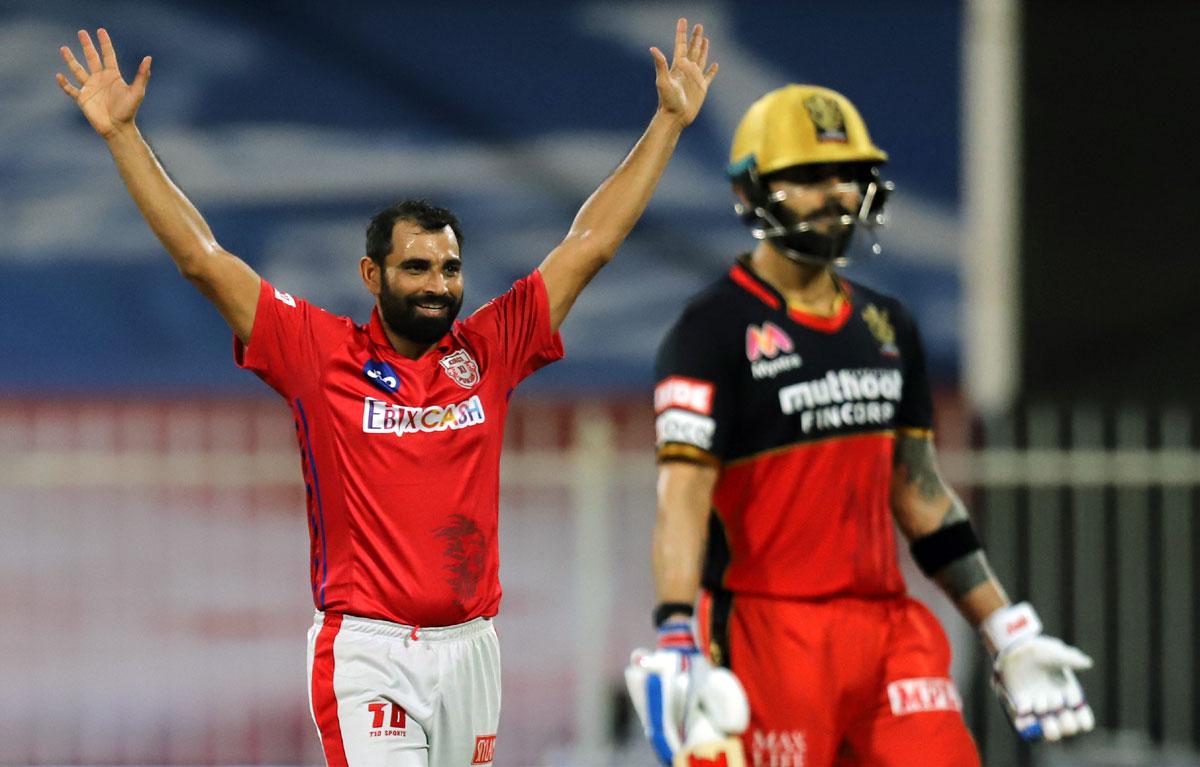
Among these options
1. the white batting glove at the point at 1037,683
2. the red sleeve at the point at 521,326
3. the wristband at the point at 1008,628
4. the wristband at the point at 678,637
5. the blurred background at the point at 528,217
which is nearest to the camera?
the wristband at the point at 678,637

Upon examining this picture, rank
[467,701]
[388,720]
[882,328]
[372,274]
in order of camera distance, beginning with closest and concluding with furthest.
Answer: [388,720], [467,701], [372,274], [882,328]

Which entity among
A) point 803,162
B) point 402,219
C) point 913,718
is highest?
point 803,162

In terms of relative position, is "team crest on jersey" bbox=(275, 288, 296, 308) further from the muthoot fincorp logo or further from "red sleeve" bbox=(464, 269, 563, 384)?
the muthoot fincorp logo

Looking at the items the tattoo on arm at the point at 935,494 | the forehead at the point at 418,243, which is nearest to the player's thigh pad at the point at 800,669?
the tattoo on arm at the point at 935,494

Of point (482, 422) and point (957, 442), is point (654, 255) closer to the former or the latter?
point (957, 442)

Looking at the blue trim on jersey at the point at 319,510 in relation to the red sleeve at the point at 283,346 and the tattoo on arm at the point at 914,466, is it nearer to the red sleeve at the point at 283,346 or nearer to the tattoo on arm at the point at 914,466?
the red sleeve at the point at 283,346

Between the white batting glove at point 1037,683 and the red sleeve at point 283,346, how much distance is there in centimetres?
203

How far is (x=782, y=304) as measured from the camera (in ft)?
17.6

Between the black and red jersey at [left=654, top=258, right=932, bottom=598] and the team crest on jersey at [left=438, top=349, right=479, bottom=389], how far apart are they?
53 centimetres

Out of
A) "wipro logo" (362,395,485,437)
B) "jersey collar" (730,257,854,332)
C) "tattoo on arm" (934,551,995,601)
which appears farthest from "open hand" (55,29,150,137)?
"tattoo on arm" (934,551,995,601)

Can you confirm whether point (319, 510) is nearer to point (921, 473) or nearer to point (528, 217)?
point (921, 473)

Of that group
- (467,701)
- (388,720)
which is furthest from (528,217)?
(388,720)

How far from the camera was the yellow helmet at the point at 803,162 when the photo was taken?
539 centimetres

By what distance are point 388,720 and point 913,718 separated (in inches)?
54.7
